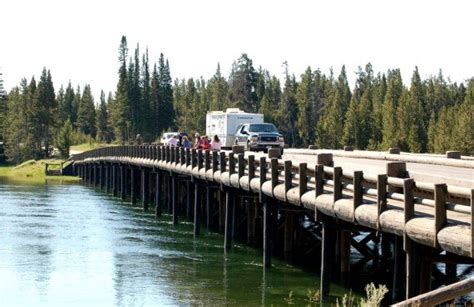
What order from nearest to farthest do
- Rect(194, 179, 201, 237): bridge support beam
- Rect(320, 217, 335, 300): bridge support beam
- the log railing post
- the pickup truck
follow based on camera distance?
the log railing post → Rect(320, 217, 335, 300): bridge support beam → Rect(194, 179, 201, 237): bridge support beam → the pickup truck

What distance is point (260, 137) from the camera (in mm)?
44188

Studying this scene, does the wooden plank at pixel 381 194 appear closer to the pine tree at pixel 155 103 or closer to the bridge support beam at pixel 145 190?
the bridge support beam at pixel 145 190

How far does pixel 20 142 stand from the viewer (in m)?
140

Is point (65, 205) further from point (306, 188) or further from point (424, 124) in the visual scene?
point (424, 124)

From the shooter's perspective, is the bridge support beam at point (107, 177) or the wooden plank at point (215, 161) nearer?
the wooden plank at point (215, 161)

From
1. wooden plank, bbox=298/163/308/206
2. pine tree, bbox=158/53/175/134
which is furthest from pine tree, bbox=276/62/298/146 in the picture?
wooden plank, bbox=298/163/308/206

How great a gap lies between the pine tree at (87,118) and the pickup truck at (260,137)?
144m

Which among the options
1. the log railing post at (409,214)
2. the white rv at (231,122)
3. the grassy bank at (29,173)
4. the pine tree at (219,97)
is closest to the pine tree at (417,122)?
the grassy bank at (29,173)

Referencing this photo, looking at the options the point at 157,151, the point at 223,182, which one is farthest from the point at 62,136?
the point at 223,182

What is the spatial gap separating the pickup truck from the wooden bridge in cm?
325

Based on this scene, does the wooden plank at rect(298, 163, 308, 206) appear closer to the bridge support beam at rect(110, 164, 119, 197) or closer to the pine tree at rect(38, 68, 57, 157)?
the bridge support beam at rect(110, 164, 119, 197)

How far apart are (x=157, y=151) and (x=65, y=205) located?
39.7 feet

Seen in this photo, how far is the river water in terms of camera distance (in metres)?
24.5

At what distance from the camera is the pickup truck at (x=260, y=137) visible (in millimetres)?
44031
